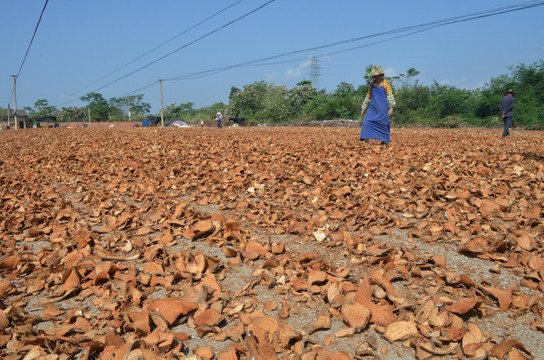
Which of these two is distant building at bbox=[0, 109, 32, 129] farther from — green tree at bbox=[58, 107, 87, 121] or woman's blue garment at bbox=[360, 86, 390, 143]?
woman's blue garment at bbox=[360, 86, 390, 143]

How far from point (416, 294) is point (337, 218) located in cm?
98

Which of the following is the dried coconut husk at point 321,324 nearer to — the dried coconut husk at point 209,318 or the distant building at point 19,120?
the dried coconut husk at point 209,318

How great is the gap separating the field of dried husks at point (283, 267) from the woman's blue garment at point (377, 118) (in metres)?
2.23

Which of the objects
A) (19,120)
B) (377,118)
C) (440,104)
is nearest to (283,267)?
(377,118)

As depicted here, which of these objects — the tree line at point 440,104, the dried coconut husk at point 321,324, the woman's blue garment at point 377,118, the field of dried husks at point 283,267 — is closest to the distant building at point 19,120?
the tree line at point 440,104

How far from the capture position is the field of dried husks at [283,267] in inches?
60.9

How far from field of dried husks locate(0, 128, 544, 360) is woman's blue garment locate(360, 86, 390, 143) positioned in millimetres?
2227

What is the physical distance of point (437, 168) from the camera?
3979 mm

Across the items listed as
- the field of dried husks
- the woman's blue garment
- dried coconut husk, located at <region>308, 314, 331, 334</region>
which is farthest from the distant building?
dried coconut husk, located at <region>308, 314, 331, 334</region>

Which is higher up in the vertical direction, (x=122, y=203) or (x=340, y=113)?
(x=340, y=113)

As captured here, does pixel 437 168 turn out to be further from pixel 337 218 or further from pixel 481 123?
pixel 481 123

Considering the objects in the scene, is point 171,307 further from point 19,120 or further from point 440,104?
point 19,120

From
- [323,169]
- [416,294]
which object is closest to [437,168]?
[323,169]

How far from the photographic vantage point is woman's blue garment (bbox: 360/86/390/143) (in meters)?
6.05
